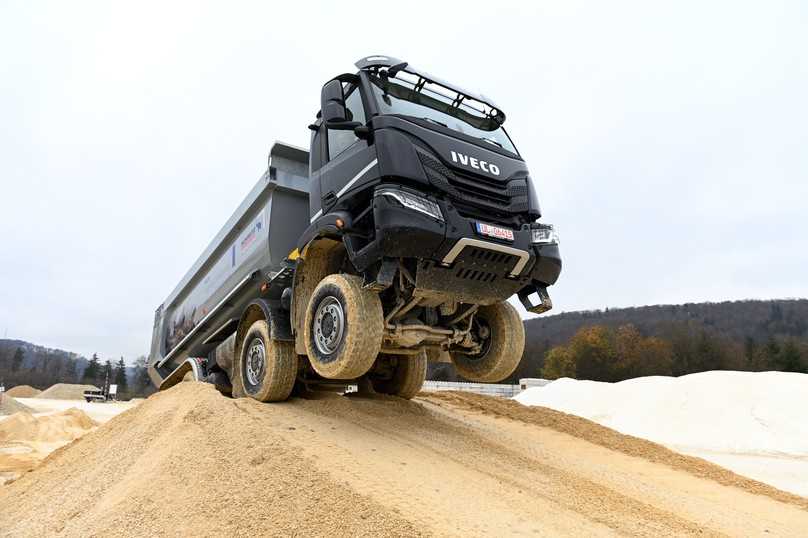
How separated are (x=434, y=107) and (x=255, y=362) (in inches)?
137

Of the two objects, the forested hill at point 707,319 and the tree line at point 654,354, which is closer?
the tree line at point 654,354

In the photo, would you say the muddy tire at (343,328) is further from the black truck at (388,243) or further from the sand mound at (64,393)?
the sand mound at (64,393)

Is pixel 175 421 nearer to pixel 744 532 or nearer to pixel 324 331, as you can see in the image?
pixel 324 331

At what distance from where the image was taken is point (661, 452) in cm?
638

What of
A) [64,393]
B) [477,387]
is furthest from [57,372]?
[477,387]

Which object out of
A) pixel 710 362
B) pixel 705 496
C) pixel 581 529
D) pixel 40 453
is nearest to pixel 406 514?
pixel 581 529

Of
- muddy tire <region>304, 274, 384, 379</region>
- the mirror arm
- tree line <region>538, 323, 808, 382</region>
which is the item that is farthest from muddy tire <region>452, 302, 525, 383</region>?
tree line <region>538, 323, 808, 382</region>

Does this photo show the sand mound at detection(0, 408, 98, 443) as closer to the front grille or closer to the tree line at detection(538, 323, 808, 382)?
the front grille

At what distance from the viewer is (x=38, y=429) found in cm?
1184

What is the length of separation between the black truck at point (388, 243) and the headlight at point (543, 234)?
0.06 ft

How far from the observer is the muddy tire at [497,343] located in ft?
18.2

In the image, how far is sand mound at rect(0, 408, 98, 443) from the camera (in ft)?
36.9

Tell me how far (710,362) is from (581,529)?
53226mm

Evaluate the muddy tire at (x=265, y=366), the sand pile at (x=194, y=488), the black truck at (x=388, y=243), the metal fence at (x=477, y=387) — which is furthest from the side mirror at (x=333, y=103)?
the metal fence at (x=477, y=387)
